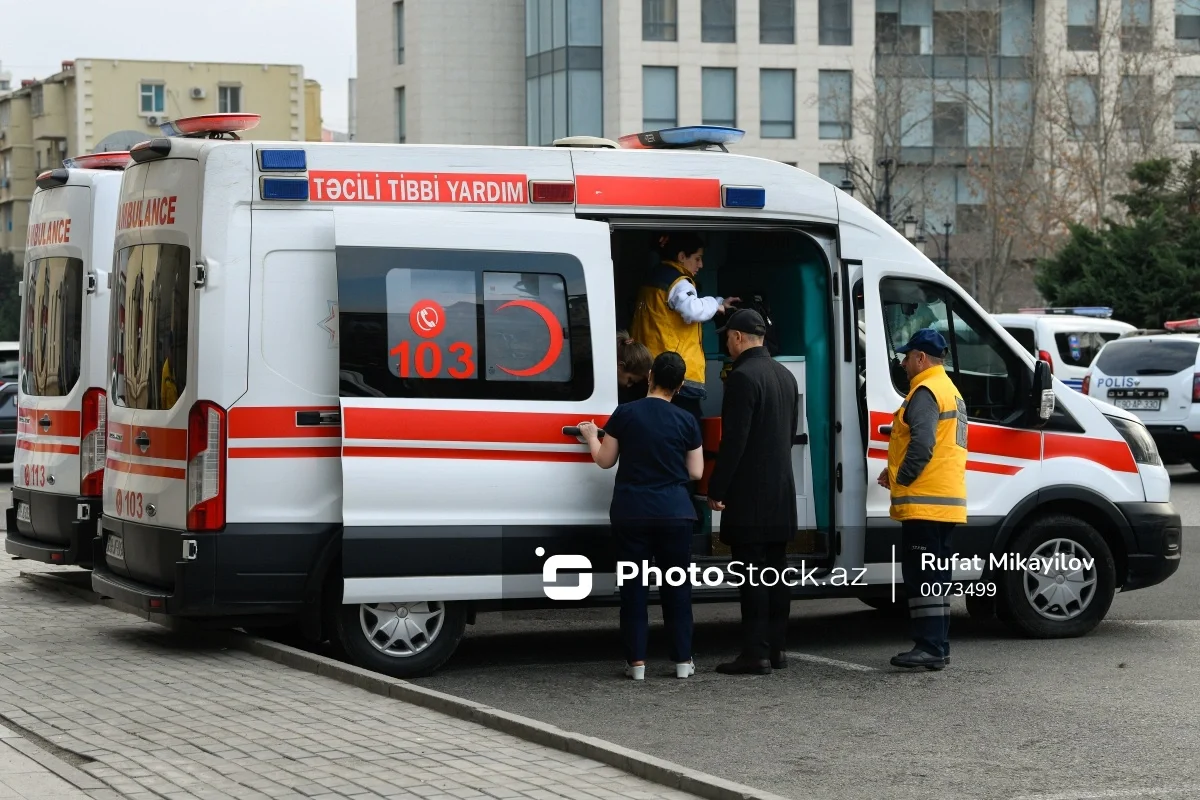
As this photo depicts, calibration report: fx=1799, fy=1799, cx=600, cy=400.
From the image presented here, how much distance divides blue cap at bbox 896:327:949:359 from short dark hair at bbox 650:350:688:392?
1.28 m

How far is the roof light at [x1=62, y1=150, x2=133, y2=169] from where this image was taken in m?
12.3

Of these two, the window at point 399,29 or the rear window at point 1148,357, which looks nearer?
the rear window at point 1148,357

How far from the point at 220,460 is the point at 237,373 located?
431mm

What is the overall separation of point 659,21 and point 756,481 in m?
53.3

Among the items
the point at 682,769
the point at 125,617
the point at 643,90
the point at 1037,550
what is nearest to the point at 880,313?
the point at 1037,550

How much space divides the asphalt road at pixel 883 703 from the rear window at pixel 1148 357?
1040 centimetres

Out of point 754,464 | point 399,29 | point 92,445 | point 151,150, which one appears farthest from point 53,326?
point 399,29

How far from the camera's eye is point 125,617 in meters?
11.2

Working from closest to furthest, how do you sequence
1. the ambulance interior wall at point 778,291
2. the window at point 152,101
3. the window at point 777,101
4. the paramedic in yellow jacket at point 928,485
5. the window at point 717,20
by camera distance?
the paramedic in yellow jacket at point 928,485 < the ambulance interior wall at point 778,291 < the window at point 717,20 < the window at point 777,101 < the window at point 152,101

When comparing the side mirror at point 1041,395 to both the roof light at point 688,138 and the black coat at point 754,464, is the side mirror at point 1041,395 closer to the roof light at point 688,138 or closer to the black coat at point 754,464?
the black coat at point 754,464

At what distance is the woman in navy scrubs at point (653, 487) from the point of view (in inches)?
349

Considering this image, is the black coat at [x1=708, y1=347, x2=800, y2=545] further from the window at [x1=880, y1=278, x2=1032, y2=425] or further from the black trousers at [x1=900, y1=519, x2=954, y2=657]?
the window at [x1=880, y1=278, x2=1032, y2=425]

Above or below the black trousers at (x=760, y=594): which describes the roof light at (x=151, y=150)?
above

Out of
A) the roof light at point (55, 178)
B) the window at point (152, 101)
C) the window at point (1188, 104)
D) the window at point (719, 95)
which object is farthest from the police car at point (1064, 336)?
the window at point (152, 101)
